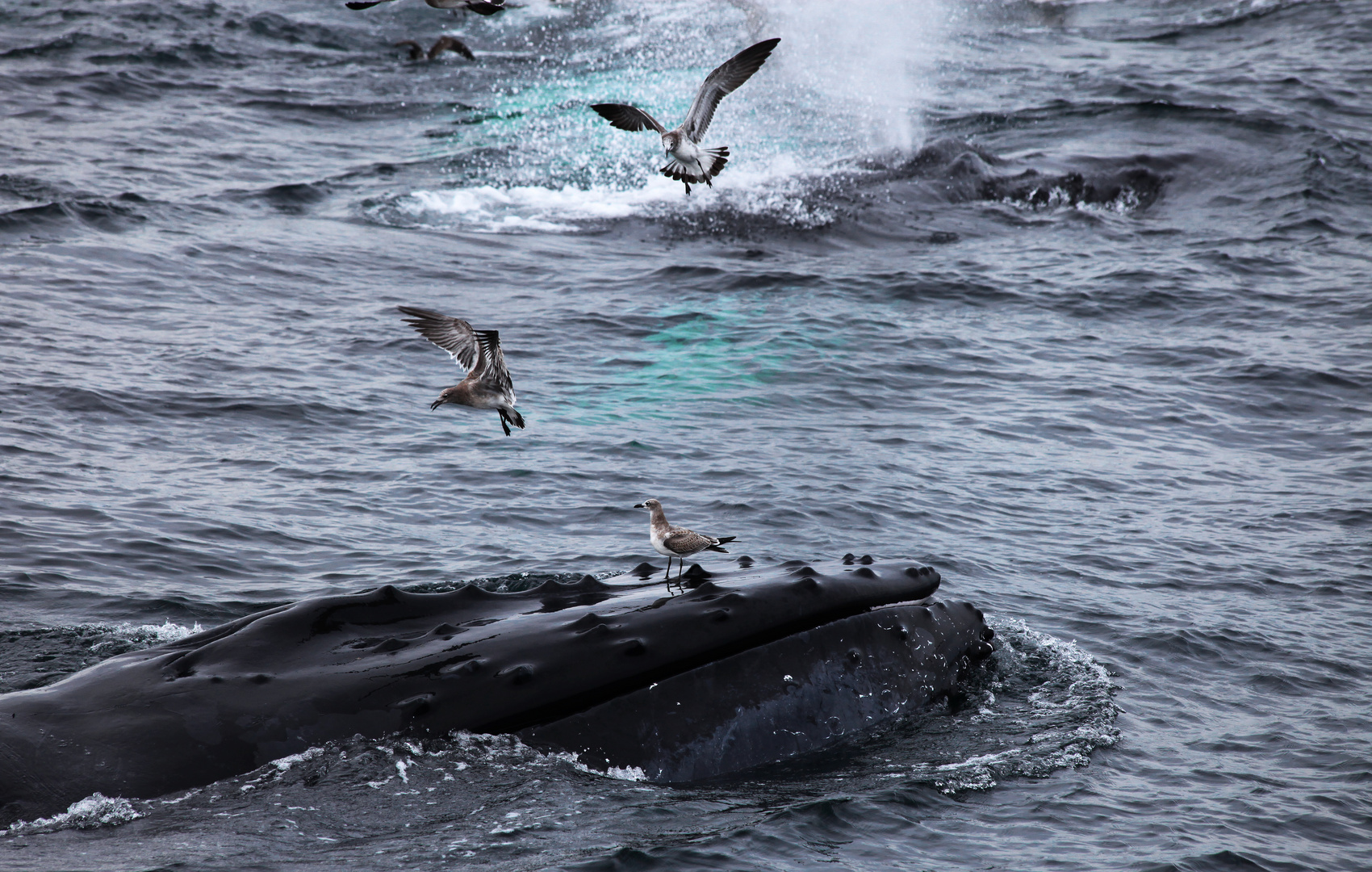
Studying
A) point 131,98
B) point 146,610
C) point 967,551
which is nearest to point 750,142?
point 131,98

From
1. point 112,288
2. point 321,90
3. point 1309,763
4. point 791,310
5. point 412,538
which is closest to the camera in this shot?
point 1309,763

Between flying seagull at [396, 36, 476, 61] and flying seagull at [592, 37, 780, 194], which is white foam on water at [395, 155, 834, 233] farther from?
flying seagull at [396, 36, 476, 61]

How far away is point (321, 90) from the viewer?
94.5 ft

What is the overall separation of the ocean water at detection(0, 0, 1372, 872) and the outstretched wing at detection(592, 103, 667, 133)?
2.64m

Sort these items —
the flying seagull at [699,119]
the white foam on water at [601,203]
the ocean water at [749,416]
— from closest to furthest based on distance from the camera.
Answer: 1. the ocean water at [749,416]
2. the flying seagull at [699,119]
3. the white foam on water at [601,203]

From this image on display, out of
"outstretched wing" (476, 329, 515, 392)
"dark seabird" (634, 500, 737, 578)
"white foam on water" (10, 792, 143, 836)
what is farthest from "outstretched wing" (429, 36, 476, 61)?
"white foam on water" (10, 792, 143, 836)

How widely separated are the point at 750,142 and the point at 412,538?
671 inches

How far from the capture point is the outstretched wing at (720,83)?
460 inches

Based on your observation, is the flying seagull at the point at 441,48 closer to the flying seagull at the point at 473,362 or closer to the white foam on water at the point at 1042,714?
the flying seagull at the point at 473,362

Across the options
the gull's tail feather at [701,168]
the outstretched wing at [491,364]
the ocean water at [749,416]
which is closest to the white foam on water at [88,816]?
the ocean water at [749,416]

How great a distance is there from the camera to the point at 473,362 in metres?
8.68

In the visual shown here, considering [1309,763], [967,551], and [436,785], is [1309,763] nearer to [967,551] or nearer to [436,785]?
[967,551]

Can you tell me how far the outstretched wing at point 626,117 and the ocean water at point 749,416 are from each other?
2644 millimetres

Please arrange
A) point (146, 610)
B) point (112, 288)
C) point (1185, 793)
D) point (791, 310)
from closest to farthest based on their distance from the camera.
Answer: point (1185, 793) → point (146, 610) → point (112, 288) → point (791, 310)
